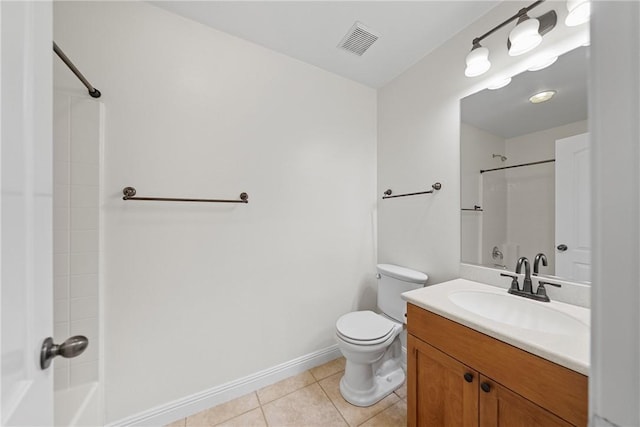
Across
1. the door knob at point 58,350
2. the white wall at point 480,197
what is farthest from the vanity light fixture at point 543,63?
the door knob at point 58,350

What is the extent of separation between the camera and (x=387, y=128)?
2.02m

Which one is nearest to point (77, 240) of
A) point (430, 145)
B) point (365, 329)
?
point (365, 329)

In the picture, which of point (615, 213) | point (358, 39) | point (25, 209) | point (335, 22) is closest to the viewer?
point (615, 213)

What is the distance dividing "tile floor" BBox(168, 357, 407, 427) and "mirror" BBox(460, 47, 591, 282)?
1.03 metres

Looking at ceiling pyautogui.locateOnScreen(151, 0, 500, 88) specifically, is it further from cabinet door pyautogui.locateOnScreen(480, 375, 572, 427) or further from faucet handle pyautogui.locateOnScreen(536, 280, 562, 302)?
cabinet door pyautogui.locateOnScreen(480, 375, 572, 427)

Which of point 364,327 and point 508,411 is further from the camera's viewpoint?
point 364,327

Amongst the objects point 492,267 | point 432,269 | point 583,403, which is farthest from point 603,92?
point 432,269

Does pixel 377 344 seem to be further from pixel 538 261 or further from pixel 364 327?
pixel 538 261

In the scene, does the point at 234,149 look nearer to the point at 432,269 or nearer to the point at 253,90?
the point at 253,90

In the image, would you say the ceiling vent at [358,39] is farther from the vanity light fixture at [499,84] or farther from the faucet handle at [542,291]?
the faucet handle at [542,291]

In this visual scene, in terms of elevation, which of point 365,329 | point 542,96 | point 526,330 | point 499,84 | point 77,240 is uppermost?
point 499,84

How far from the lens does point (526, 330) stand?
0.83 meters

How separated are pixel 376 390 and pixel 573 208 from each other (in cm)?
148

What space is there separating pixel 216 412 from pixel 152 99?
1.86 metres
